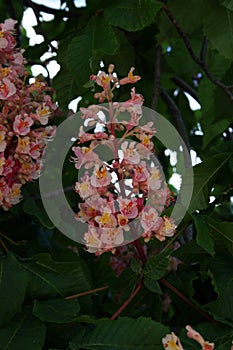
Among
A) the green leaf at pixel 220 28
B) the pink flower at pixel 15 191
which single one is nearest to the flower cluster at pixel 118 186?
the pink flower at pixel 15 191

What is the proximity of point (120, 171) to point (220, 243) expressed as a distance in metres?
0.25

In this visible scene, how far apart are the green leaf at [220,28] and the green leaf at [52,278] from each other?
530 mm

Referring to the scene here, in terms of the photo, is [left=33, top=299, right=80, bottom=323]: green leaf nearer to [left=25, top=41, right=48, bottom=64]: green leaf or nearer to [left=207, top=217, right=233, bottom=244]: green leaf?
[left=207, top=217, right=233, bottom=244]: green leaf

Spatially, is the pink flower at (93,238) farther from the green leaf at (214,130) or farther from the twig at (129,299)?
the green leaf at (214,130)

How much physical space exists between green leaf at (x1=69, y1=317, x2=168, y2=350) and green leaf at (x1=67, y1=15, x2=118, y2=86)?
0.47m

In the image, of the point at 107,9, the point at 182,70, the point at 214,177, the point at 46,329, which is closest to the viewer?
the point at 46,329

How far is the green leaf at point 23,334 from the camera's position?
0.92 metres

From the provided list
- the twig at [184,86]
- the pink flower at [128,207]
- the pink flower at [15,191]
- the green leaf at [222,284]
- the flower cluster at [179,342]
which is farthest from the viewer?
the twig at [184,86]

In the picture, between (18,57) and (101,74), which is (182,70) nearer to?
(18,57)

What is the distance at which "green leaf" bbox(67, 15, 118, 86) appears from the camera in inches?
46.2

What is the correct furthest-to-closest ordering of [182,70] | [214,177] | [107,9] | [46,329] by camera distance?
1. [182,70]
2. [107,9]
3. [214,177]
4. [46,329]

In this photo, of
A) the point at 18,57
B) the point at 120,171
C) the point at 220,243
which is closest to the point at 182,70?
the point at 18,57

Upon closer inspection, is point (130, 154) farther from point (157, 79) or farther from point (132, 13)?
point (157, 79)

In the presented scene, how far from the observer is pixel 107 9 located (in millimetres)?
1238
